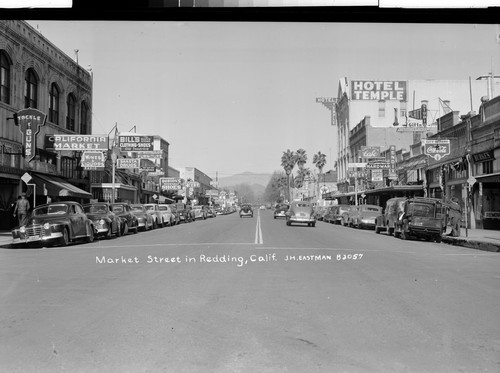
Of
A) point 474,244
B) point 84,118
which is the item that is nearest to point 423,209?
point 474,244

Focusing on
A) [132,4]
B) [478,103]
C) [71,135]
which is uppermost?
[478,103]

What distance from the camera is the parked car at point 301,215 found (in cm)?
2657

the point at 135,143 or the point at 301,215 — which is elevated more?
the point at 135,143

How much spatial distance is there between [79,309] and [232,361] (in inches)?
106

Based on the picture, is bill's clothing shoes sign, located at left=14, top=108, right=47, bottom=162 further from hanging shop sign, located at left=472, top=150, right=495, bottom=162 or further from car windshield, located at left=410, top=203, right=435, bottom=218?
hanging shop sign, located at left=472, top=150, right=495, bottom=162

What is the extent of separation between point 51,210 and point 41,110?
4.70 ft

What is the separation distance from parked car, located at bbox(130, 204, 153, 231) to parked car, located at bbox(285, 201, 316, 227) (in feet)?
35.3

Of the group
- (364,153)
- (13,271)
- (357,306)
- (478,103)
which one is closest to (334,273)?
(357,306)

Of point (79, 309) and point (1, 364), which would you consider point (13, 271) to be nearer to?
point (79, 309)

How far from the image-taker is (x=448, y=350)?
16.4 ft

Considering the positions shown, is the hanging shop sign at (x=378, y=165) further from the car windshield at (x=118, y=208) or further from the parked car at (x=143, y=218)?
the car windshield at (x=118, y=208)

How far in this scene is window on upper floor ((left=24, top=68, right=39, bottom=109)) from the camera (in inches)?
282

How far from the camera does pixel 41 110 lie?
23.9 feet

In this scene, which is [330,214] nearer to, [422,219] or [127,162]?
[422,219]
